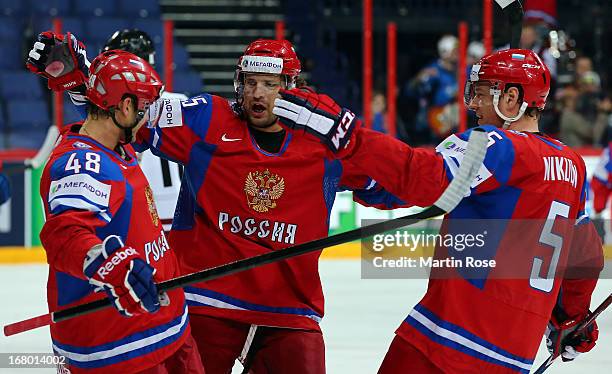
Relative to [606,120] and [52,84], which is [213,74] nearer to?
[606,120]

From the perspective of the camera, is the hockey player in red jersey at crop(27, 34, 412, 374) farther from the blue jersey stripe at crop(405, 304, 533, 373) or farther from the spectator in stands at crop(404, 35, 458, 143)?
the spectator in stands at crop(404, 35, 458, 143)

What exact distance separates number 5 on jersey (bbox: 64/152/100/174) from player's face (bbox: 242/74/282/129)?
2.14 ft

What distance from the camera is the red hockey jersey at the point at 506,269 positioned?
262cm

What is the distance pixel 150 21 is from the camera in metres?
8.63

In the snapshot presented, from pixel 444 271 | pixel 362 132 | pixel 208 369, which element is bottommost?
pixel 208 369

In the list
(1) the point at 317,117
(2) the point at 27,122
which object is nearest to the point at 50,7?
(2) the point at 27,122

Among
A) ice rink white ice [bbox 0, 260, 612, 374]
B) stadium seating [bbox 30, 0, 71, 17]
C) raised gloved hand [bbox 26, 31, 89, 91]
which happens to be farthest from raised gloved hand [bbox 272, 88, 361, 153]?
stadium seating [bbox 30, 0, 71, 17]

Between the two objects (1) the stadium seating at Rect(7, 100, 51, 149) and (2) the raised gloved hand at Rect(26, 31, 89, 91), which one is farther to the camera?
(1) the stadium seating at Rect(7, 100, 51, 149)

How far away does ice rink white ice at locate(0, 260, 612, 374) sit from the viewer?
4.43 m

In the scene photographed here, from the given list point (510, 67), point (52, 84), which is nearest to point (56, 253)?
point (52, 84)

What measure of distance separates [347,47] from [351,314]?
378cm

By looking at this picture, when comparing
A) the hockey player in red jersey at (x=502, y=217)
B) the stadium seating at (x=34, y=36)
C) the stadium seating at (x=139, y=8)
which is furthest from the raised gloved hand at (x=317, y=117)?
the stadium seating at (x=139, y=8)

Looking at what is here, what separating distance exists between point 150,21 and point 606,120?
11.1 ft

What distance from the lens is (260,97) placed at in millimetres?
3031
